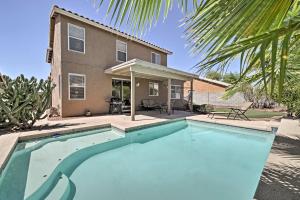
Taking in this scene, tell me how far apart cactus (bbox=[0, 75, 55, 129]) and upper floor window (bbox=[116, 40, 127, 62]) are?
6.50m

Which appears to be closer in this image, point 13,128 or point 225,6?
point 225,6

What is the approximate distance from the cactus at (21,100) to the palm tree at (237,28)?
762cm

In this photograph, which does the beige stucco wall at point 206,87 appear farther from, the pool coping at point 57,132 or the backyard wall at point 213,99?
the pool coping at point 57,132

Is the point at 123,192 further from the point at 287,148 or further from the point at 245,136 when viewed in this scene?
the point at 245,136

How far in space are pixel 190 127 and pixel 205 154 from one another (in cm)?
378

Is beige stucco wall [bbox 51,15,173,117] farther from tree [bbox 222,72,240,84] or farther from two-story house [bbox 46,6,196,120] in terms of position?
tree [bbox 222,72,240,84]

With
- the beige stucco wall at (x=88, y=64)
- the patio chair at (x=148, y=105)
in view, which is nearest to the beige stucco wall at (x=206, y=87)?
the patio chair at (x=148, y=105)

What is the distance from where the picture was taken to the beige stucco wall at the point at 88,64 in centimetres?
1010

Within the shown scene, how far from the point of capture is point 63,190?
3549mm

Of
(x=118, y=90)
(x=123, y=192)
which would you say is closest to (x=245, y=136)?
(x=123, y=192)

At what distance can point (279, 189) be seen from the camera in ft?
7.98

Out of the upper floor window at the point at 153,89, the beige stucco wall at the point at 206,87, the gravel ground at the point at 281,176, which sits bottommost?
the gravel ground at the point at 281,176

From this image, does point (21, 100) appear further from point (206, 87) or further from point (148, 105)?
point (206, 87)

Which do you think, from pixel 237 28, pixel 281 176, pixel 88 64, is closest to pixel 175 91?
pixel 88 64
